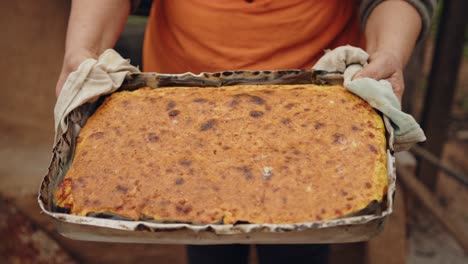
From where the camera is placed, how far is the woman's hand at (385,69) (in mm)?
1183

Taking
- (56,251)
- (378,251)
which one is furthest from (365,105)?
(56,251)

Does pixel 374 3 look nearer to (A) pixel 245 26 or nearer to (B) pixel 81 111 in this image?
(A) pixel 245 26

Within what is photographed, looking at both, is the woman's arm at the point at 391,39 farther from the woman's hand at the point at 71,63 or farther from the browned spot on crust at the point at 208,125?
the woman's hand at the point at 71,63

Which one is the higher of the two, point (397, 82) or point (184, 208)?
point (397, 82)

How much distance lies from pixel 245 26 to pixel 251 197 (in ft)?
1.77

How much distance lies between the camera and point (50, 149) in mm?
2518

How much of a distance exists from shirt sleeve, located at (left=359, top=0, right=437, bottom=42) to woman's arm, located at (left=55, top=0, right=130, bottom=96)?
2.12 feet

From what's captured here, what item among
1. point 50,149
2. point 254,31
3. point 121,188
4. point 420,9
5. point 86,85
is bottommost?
point 50,149

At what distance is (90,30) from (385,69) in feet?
2.39

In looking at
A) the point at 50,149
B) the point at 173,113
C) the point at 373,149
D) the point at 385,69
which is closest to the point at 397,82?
the point at 385,69

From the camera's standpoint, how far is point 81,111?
1216 millimetres

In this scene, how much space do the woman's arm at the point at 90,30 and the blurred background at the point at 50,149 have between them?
0.82 m

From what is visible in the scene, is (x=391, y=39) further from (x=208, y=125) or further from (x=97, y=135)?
(x=97, y=135)

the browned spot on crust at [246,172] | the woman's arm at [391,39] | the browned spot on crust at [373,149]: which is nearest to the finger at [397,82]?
the woman's arm at [391,39]
